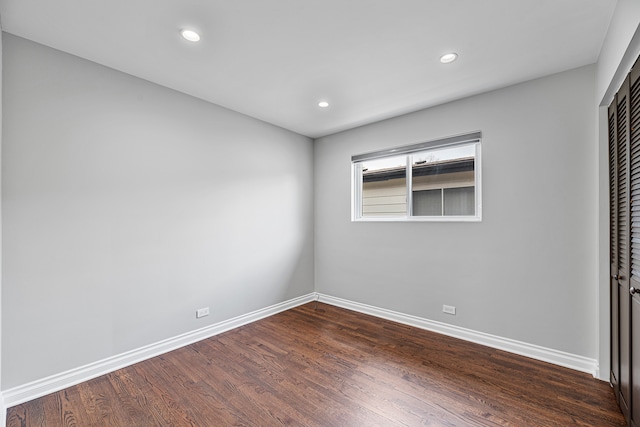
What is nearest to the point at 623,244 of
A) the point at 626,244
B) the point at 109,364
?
the point at 626,244

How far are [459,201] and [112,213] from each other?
340 centimetres

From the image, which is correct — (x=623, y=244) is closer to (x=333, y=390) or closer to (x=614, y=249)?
(x=614, y=249)

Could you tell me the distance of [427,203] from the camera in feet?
11.2

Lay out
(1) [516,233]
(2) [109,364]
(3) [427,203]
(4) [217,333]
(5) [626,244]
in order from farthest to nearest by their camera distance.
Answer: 1. (3) [427,203]
2. (4) [217,333]
3. (1) [516,233]
4. (2) [109,364]
5. (5) [626,244]

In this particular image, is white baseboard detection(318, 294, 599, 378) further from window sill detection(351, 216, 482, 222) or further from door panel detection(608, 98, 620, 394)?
window sill detection(351, 216, 482, 222)

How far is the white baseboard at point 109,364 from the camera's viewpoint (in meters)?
1.99

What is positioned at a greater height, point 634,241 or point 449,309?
point 634,241

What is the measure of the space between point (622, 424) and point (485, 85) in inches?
107

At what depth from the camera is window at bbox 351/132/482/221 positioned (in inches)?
121

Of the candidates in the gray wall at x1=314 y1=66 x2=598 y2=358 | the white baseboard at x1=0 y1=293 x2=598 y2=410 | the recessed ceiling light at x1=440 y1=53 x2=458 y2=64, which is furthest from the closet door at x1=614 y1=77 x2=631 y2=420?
the recessed ceiling light at x1=440 y1=53 x2=458 y2=64

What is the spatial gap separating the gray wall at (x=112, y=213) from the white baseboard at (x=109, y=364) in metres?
0.05

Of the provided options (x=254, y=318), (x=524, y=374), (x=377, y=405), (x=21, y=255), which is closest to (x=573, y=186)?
(x=524, y=374)

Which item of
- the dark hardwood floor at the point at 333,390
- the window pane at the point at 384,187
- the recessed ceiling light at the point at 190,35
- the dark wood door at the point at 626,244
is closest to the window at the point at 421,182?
the window pane at the point at 384,187

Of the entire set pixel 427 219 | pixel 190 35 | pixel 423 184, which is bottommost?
pixel 427 219
